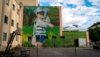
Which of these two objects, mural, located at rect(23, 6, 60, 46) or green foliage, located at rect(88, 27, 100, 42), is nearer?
mural, located at rect(23, 6, 60, 46)

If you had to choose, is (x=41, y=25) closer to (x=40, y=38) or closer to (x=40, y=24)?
(x=40, y=24)

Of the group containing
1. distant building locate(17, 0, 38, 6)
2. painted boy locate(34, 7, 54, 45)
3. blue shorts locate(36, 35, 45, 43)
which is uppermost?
distant building locate(17, 0, 38, 6)

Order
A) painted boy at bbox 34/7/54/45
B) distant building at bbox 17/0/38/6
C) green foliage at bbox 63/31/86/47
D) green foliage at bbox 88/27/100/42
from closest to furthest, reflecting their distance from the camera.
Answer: painted boy at bbox 34/7/54/45
green foliage at bbox 63/31/86/47
distant building at bbox 17/0/38/6
green foliage at bbox 88/27/100/42

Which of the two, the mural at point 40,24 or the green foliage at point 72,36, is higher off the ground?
the mural at point 40,24

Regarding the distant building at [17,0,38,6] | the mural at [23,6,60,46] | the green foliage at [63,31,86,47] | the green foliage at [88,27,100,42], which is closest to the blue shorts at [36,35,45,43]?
the mural at [23,6,60,46]

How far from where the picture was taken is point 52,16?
56.8 metres

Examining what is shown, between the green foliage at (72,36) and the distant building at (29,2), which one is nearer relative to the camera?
the green foliage at (72,36)

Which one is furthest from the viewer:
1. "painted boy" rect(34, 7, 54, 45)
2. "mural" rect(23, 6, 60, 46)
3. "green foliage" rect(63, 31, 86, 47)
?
"green foliage" rect(63, 31, 86, 47)

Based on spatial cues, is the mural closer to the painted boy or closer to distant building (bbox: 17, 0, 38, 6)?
the painted boy

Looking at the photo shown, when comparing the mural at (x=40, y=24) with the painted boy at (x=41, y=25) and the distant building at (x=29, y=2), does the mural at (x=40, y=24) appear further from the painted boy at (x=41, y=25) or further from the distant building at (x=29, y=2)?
the distant building at (x=29, y=2)

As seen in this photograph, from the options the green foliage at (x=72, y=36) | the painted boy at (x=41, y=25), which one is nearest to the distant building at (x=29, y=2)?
the painted boy at (x=41, y=25)

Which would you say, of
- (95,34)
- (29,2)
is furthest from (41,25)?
(95,34)

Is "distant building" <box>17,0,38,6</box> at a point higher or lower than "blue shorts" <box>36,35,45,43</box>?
higher

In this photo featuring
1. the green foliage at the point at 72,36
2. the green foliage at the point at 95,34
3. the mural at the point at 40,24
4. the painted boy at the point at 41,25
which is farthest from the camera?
the green foliage at the point at 95,34
